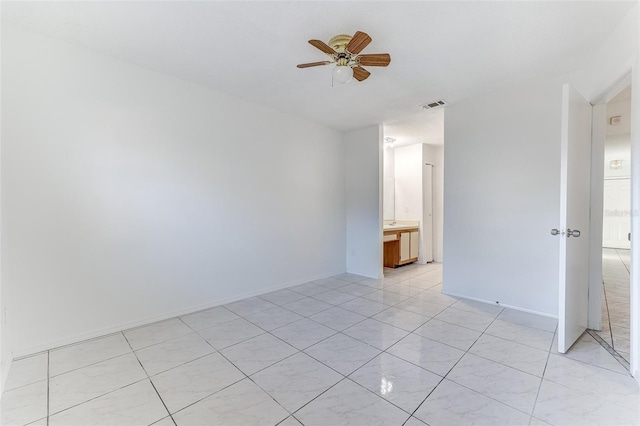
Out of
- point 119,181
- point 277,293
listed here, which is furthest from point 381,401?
point 119,181

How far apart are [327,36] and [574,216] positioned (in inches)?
96.6

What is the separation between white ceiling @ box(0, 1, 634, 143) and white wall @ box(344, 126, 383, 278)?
1.47 m

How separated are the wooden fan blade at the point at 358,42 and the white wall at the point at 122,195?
1.90 meters

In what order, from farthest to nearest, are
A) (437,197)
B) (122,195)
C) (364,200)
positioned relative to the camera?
Result: (437,197)
(364,200)
(122,195)

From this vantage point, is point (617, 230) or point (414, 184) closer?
point (414, 184)

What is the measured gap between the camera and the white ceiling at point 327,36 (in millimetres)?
1875

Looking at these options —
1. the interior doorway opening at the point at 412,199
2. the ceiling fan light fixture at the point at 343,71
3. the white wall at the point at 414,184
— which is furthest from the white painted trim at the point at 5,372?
the white wall at the point at 414,184

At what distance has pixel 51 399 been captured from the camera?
166 centimetres

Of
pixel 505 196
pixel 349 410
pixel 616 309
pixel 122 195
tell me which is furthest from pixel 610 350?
pixel 122 195

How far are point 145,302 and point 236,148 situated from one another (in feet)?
6.52

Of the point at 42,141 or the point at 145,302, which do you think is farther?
the point at 145,302

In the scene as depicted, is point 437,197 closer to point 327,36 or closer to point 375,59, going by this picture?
point 375,59

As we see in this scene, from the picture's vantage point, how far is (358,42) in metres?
1.91

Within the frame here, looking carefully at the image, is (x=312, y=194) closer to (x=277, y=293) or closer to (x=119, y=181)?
(x=277, y=293)
